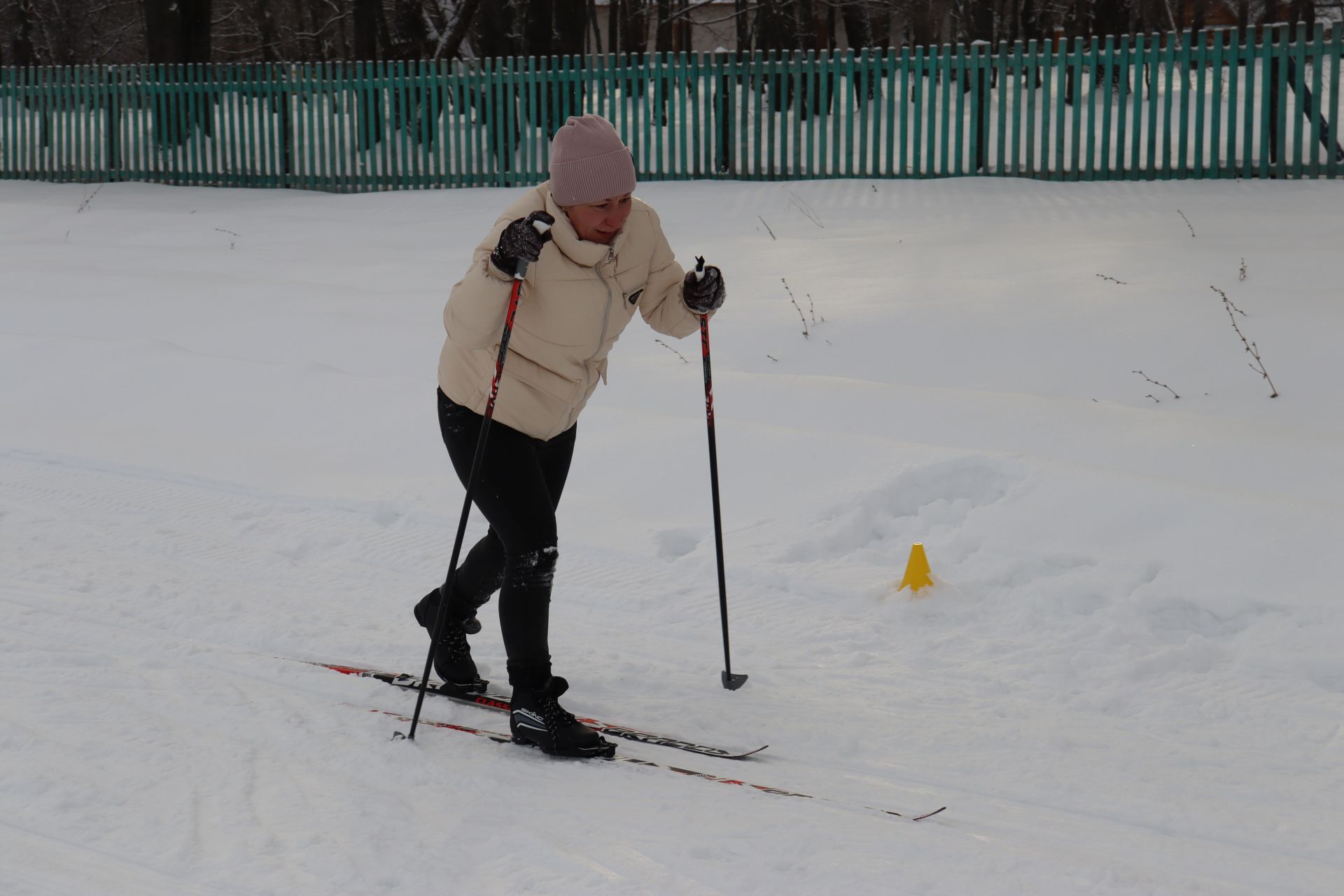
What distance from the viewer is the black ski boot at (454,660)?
4.16 m

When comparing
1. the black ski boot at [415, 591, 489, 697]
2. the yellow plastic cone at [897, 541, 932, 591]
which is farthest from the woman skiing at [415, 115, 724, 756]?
the yellow plastic cone at [897, 541, 932, 591]

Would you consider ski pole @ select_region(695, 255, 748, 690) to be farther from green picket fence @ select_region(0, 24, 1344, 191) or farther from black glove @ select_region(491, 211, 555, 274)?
green picket fence @ select_region(0, 24, 1344, 191)

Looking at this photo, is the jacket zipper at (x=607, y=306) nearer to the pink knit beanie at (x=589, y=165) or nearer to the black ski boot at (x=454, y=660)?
the pink knit beanie at (x=589, y=165)

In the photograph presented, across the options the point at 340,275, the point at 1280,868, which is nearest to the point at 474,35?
the point at 340,275

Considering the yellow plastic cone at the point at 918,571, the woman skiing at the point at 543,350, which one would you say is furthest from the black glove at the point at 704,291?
the yellow plastic cone at the point at 918,571

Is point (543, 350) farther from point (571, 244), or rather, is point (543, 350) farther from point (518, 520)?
point (518, 520)

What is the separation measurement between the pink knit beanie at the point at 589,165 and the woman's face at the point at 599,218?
3 cm

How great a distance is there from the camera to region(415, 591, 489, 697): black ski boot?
13.6 feet

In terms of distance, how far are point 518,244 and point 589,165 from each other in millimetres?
319

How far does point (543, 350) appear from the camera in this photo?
370 cm

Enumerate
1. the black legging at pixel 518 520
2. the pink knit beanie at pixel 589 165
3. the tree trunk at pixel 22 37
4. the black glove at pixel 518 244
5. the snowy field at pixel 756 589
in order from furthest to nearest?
the tree trunk at pixel 22 37, the black legging at pixel 518 520, the pink knit beanie at pixel 589 165, the black glove at pixel 518 244, the snowy field at pixel 756 589

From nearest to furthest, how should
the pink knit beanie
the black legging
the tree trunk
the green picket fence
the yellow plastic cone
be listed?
the pink knit beanie → the black legging → the yellow plastic cone → the green picket fence → the tree trunk

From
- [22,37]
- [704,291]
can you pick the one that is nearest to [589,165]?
[704,291]

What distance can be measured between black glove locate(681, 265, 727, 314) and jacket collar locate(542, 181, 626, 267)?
1.13 ft
